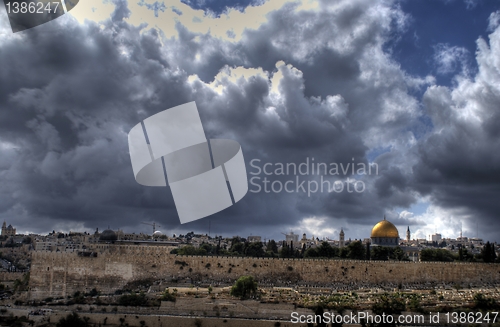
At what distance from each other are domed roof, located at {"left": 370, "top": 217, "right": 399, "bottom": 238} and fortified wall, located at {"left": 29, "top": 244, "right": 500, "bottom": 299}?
64.5 feet

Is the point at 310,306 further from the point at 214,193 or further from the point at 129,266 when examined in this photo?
the point at 129,266

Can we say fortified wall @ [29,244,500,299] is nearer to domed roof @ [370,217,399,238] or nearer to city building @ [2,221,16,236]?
domed roof @ [370,217,399,238]

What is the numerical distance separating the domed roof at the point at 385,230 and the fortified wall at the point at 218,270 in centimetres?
1967

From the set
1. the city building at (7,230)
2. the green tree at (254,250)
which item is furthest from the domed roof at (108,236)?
the city building at (7,230)

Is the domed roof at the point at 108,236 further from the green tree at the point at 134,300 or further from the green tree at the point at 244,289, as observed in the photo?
the green tree at the point at 244,289

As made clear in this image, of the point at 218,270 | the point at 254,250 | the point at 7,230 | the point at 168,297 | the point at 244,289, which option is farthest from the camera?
the point at 7,230

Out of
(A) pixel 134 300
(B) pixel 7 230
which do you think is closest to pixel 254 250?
(A) pixel 134 300

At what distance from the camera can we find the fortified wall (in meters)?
38.9

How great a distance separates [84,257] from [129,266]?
3337 mm

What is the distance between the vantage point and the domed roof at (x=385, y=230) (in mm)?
60219

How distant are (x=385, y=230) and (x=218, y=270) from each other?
88.0 ft

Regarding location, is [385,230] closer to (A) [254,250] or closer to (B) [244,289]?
(A) [254,250]

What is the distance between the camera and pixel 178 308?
3044 cm

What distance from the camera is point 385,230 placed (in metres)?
60.5
